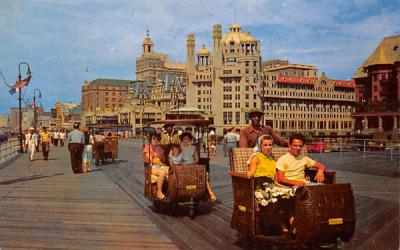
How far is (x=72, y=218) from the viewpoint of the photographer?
28.2 feet

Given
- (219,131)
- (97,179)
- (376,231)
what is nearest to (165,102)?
(219,131)

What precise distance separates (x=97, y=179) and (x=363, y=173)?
9.79 metres

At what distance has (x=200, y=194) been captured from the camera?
8.77 m

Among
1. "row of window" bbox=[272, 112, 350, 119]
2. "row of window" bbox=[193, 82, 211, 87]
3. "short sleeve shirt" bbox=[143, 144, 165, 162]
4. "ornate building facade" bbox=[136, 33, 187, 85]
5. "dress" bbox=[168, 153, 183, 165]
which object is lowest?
"dress" bbox=[168, 153, 183, 165]

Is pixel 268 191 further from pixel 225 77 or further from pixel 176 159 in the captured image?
pixel 225 77

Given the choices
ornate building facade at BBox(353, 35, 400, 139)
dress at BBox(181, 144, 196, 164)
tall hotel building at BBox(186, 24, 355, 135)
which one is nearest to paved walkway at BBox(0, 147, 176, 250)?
dress at BBox(181, 144, 196, 164)

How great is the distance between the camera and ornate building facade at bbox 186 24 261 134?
389 ft

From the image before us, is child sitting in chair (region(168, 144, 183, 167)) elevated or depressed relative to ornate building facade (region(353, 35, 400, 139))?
depressed

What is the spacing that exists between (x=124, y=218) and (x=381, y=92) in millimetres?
72420

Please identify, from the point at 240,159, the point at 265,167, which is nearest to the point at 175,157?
the point at 240,159

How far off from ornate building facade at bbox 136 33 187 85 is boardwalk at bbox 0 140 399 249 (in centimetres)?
16925

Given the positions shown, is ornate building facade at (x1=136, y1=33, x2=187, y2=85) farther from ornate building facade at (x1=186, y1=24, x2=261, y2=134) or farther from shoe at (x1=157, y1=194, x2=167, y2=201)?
shoe at (x1=157, y1=194, x2=167, y2=201)

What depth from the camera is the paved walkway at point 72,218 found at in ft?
22.2

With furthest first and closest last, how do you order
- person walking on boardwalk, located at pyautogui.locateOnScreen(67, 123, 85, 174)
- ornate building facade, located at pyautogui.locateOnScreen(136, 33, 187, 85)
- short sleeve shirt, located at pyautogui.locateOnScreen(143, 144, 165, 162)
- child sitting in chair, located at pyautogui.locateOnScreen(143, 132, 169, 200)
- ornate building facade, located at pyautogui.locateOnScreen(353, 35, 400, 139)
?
ornate building facade, located at pyautogui.locateOnScreen(136, 33, 187, 85) → ornate building facade, located at pyautogui.locateOnScreen(353, 35, 400, 139) → person walking on boardwalk, located at pyautogui.locateOnScreen(67, 123, 85, 174) → short sleeve shirt, located at pyautogui.locateOnScreen(143, 144, 165, 162) → child sitting in chair, located at pyautogui.locateOnScreen(143, 132, 169, 200)
